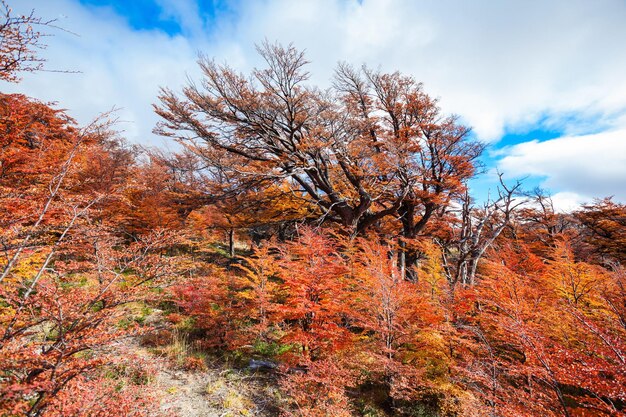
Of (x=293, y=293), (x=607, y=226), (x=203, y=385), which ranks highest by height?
(x=607, y=226)

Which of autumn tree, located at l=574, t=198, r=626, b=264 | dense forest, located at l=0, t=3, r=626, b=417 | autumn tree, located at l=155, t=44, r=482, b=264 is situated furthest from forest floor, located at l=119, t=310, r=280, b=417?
autumn tree, located at l=574, t=198, r=626, b=264

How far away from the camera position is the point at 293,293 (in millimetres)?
5707

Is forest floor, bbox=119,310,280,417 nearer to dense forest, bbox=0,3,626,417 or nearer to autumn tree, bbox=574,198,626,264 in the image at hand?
dense forest, bbox=0,3,626,417

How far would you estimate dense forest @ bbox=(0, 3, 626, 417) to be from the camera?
3.31 m

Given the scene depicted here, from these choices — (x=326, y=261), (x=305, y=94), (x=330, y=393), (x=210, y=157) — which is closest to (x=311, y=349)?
(x=330, y=393)

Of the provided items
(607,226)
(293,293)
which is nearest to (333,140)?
(293,293)

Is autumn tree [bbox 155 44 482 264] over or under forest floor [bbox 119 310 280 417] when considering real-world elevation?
over

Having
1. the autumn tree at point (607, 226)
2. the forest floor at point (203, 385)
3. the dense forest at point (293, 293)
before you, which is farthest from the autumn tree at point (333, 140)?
the autumn tree at point (607, 226)

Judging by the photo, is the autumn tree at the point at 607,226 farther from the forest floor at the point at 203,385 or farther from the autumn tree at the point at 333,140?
the forest floor at the point at 203,385

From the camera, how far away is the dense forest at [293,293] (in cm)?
331

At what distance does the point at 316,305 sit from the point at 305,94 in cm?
911

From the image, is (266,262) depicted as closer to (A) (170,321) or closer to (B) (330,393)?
(B) (330,393)

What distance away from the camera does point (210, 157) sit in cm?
1133

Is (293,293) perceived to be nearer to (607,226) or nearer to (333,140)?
(333,140)
